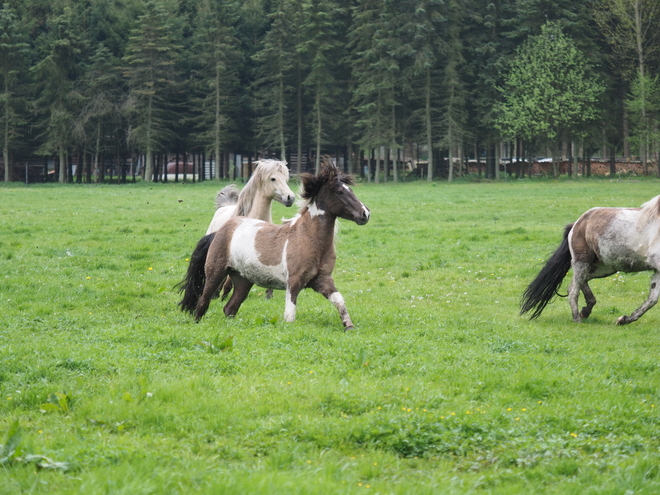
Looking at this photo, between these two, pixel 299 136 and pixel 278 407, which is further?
pixel 299 136

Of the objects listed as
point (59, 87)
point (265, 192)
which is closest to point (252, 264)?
point (265, 192)

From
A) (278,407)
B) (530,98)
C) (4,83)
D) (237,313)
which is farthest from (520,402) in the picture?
(4,83)

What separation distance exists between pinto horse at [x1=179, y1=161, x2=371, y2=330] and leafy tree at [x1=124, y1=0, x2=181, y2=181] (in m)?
53.8

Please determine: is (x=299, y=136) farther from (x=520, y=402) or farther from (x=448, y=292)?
(x=520, y=402)

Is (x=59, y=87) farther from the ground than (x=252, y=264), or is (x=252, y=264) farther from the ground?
(x=59, y=87)

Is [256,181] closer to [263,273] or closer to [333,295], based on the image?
[263,273]

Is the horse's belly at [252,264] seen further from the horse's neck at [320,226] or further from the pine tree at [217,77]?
the pine tree at [217,77]

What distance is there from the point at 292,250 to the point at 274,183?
9.69 feet

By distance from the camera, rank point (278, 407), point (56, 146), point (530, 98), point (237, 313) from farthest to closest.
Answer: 1. point (56, 146)
2. point (530, 98)
3. point (237, 313)
4. point (278, 407)

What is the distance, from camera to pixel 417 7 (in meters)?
59.8

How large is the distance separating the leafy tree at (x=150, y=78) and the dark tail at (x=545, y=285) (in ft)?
178

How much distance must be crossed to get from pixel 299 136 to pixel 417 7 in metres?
14.0

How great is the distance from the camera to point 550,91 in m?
57.6

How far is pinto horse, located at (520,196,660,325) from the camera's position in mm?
10805
